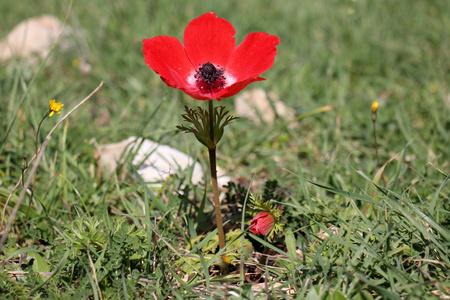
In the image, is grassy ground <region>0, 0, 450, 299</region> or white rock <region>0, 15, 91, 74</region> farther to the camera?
white rock <region>0, 15, 91, 74</region>

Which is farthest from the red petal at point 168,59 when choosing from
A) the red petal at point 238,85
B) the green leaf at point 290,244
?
the green leaf at point 290,244

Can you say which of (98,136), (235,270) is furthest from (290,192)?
(98,136)

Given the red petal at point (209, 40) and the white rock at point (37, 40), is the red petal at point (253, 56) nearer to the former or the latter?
the red petal at point (209, 40)

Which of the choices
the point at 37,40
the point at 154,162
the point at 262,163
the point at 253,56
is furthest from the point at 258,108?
the point at 37,40

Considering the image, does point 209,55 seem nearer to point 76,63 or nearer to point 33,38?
point 76,63

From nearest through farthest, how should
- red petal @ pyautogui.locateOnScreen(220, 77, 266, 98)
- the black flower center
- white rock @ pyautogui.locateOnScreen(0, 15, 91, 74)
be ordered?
red petal @ pyautogui.locateOnScreen(220, 77, 266, 98) → the black flower center → white rock @ pyautogui.locateOnScreen(0, 15, 91, 74)

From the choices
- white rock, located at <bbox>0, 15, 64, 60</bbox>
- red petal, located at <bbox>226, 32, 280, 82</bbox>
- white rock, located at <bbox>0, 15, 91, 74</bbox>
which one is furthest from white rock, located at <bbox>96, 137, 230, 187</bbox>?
white rock, located at <bbox>0, 15, 64, 60</bbox>

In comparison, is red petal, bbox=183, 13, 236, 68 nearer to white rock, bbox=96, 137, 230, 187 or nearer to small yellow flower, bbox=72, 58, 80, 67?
white rock, bbox=96, 137, 230, 187

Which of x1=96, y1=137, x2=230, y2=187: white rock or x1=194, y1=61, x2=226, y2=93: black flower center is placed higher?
x1=194, y1=61, x2=226, y2=93: black flower center
